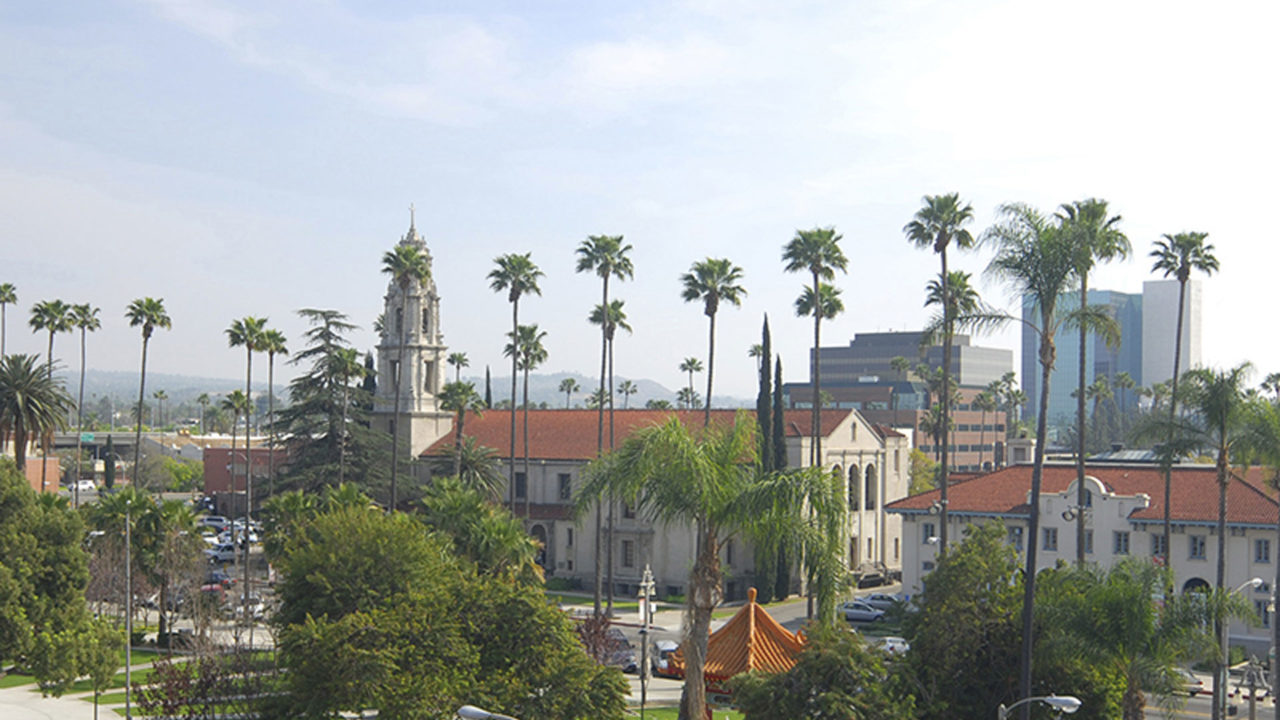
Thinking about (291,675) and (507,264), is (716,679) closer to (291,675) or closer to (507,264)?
(291,675)

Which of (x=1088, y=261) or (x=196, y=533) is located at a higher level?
(x=1088, y=261)

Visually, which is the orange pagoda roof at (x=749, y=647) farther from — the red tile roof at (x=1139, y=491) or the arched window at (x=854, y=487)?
→ the arched window at (x=854, y=487)

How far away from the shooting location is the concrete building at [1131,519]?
2482 inches

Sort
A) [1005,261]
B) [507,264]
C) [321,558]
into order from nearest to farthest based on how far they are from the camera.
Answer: [1005,261] < [321,558] < [507,264]

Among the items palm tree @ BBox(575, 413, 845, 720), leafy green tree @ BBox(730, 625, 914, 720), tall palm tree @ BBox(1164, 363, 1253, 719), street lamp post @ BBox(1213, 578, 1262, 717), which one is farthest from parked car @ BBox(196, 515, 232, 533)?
leafy green tree @ BBox(730, 625, 914, 720)

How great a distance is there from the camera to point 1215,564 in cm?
6384

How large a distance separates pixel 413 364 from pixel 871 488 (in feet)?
116

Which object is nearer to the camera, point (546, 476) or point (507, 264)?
point (507, 264)

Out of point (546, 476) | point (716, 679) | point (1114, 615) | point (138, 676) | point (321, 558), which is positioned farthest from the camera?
point (546, 476)

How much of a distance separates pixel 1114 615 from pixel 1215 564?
38.5 meters

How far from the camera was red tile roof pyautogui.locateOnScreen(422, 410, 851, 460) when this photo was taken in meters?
86.9

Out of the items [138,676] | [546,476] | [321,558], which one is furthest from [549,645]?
[546,476]

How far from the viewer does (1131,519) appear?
66188 mm

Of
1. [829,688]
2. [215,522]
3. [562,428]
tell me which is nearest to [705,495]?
[829,688]
